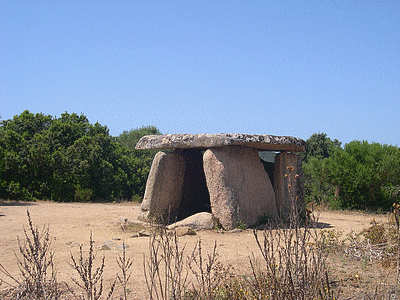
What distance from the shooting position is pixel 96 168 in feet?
48.2

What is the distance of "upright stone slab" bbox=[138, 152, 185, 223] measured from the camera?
861 centimetres

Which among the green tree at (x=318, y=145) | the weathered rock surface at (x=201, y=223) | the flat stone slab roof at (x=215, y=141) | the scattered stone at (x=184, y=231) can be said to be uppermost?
the green tree at (x=318, y=145)

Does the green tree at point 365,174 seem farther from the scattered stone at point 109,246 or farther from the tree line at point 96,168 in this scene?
the scattered stone at point 109,246

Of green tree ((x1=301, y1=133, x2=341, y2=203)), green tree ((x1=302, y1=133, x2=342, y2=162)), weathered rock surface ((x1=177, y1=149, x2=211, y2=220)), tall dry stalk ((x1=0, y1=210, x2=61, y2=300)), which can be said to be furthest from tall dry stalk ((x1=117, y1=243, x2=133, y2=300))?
green tree ((x1=302, y1=133, x2=342, y2=162))

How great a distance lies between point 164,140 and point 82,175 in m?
6.78

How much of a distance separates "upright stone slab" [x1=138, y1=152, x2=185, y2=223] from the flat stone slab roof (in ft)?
1.27

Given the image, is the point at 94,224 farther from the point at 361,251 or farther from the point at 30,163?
the point at 30,163

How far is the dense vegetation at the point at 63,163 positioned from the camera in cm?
1355

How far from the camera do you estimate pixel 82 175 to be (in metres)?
14.2

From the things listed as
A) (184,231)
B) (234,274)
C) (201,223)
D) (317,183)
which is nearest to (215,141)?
(201,223)

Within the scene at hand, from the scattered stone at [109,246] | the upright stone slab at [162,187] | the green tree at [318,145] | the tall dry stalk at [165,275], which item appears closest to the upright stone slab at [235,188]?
the upright stone slab at [162,187]

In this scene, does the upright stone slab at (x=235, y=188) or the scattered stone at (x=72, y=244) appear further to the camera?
the upright stone slab at (x=235, y=188)

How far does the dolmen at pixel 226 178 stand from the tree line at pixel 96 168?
3509 millimetres

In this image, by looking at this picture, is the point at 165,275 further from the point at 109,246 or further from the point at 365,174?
the point at 365,174
